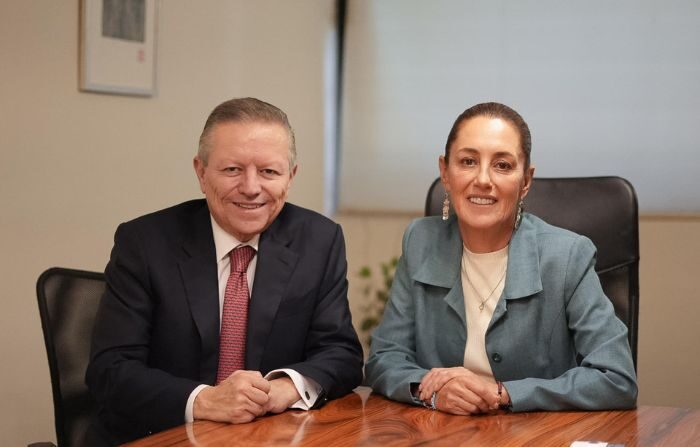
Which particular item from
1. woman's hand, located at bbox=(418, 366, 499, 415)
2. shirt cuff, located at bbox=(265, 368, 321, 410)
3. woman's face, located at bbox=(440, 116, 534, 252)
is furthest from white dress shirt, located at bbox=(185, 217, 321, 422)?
woman's face, located at bbox=(440, 116, 534, 252)

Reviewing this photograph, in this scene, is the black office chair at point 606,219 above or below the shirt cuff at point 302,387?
above

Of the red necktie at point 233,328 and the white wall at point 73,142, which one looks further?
the white wall at point 73,142

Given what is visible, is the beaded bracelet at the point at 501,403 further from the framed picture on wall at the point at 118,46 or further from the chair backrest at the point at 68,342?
the framed picture on wall at the point at 118,46

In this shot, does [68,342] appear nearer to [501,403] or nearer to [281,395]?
[281,395]

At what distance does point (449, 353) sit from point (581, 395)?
A: 362 mm

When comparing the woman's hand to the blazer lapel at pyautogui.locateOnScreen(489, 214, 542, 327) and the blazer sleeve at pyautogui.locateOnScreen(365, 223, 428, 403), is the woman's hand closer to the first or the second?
the blazer sleeve at pyautogui.locateOnScreen(365, 223, 428, 403)

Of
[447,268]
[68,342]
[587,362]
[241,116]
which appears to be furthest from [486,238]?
[68,342]

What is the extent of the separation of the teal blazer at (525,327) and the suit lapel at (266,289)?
0.26 m

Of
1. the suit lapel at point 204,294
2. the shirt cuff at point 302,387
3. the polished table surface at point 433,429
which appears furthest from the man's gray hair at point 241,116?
the polished table surface at point 433,429

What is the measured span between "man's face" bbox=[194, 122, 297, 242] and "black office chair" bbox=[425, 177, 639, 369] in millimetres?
570

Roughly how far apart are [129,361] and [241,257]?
1.17 ft

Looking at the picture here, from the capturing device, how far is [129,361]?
210 centimetres

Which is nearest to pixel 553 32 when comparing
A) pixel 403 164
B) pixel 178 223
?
pixel 403 164

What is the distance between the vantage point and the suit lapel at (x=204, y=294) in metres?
2.19
